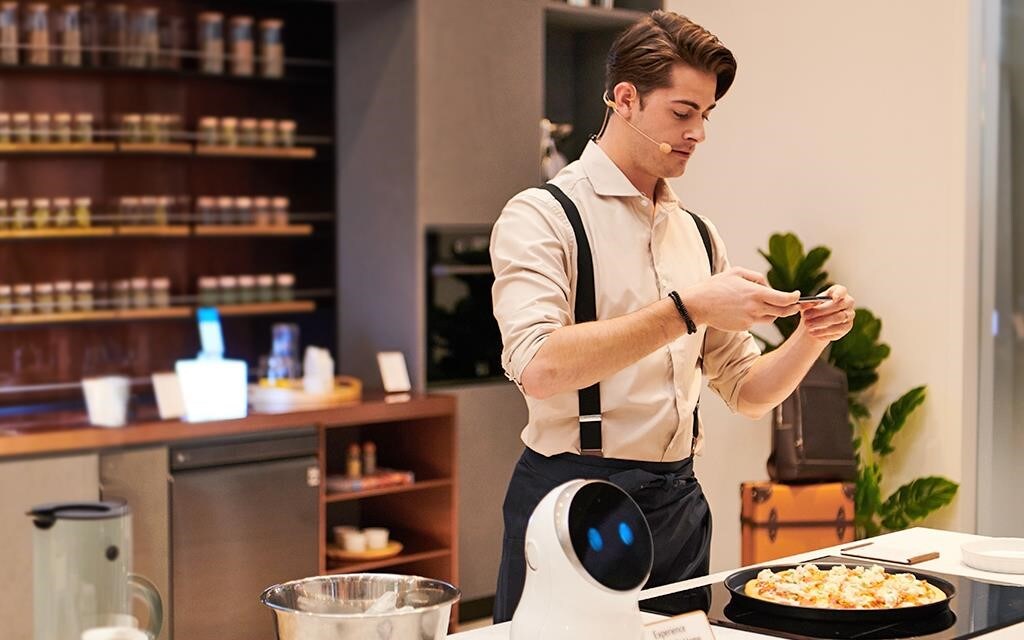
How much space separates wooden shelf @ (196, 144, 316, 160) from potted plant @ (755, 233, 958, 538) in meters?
1.99

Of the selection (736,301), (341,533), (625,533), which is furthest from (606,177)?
(341,533)

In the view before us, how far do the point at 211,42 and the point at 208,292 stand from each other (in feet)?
Answer: 3.34

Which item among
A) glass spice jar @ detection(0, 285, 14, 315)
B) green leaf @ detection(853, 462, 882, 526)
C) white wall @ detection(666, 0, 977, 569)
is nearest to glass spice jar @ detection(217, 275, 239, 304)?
glass spice jar @ detection(0, 285, 14, 315)

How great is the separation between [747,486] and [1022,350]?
1.13 metres

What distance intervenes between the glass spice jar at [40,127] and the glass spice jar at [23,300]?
0.56 m

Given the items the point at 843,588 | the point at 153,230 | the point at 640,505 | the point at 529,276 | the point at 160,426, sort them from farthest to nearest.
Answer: the point at 153,230 < the point at 160,426 < the point at 640,505 < the point at 529,276 < the point at 843,588

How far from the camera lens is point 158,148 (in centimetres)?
495

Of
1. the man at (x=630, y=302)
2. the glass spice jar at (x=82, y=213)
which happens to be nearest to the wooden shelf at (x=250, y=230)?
the glass spice jar at (x=82, y=213)

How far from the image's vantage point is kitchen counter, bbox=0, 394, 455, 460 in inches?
154

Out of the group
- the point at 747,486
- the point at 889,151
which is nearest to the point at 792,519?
the point at 747,486

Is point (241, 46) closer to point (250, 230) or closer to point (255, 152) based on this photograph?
point (255, 152)

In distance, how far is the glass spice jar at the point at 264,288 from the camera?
521 centimetres

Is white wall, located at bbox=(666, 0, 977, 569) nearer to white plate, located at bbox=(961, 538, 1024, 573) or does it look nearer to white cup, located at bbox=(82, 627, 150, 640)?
white plate, located at bbox=(961, 538, 1024, 573)

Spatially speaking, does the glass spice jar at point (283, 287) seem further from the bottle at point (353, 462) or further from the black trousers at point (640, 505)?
the black trousers at point (640, 505)
